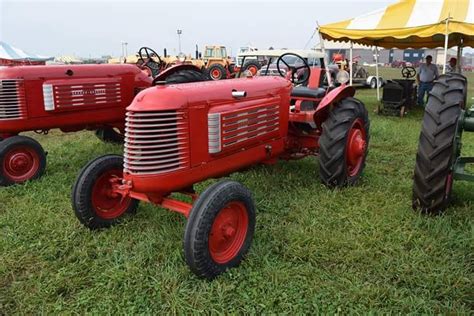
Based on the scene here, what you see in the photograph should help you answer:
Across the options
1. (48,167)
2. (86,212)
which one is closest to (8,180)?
(48,167)

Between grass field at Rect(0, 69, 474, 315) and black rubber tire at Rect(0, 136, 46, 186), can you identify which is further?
black rubber tire at Rect(0, 136, 46, 186)

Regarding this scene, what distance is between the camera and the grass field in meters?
2.46

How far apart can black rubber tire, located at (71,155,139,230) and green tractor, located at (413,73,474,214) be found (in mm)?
2411

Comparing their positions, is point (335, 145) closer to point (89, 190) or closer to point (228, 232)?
point (228, 232)

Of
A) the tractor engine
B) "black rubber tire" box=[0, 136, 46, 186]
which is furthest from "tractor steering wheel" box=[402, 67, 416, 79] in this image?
"black rubber tire" box=[0, 136, 46, 186]

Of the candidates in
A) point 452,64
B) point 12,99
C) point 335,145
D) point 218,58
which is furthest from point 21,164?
point 218,58

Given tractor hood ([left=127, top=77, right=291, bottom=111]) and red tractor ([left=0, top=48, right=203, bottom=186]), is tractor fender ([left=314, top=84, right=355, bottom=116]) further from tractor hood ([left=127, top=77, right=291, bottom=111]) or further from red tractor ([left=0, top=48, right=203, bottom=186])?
red tractor ([left=0, top=48, right=203, bottom=186])

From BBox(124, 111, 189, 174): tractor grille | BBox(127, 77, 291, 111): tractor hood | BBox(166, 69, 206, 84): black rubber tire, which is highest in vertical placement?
BBox(166, 69, 206, 84): black rubber tire

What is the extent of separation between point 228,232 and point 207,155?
1.90ft

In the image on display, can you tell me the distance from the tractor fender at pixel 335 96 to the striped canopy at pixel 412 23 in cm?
453

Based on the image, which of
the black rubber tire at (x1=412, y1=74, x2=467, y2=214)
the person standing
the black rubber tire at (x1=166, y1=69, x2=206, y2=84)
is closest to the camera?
the black rubber tire at (x1=412, y1=74, x2=467, y2=214)

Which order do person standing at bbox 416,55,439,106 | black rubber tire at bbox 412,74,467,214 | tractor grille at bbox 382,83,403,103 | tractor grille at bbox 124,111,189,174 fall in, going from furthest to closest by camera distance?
person standing at bbox 416,55,439,106 < tractor grille at bbox 382,83,403,103 < black rubber tire at bbox 412,74,467,214 < tractor grille at bbox 124,111,189,174

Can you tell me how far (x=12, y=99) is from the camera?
463cm

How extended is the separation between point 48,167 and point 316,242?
3.65 meters
